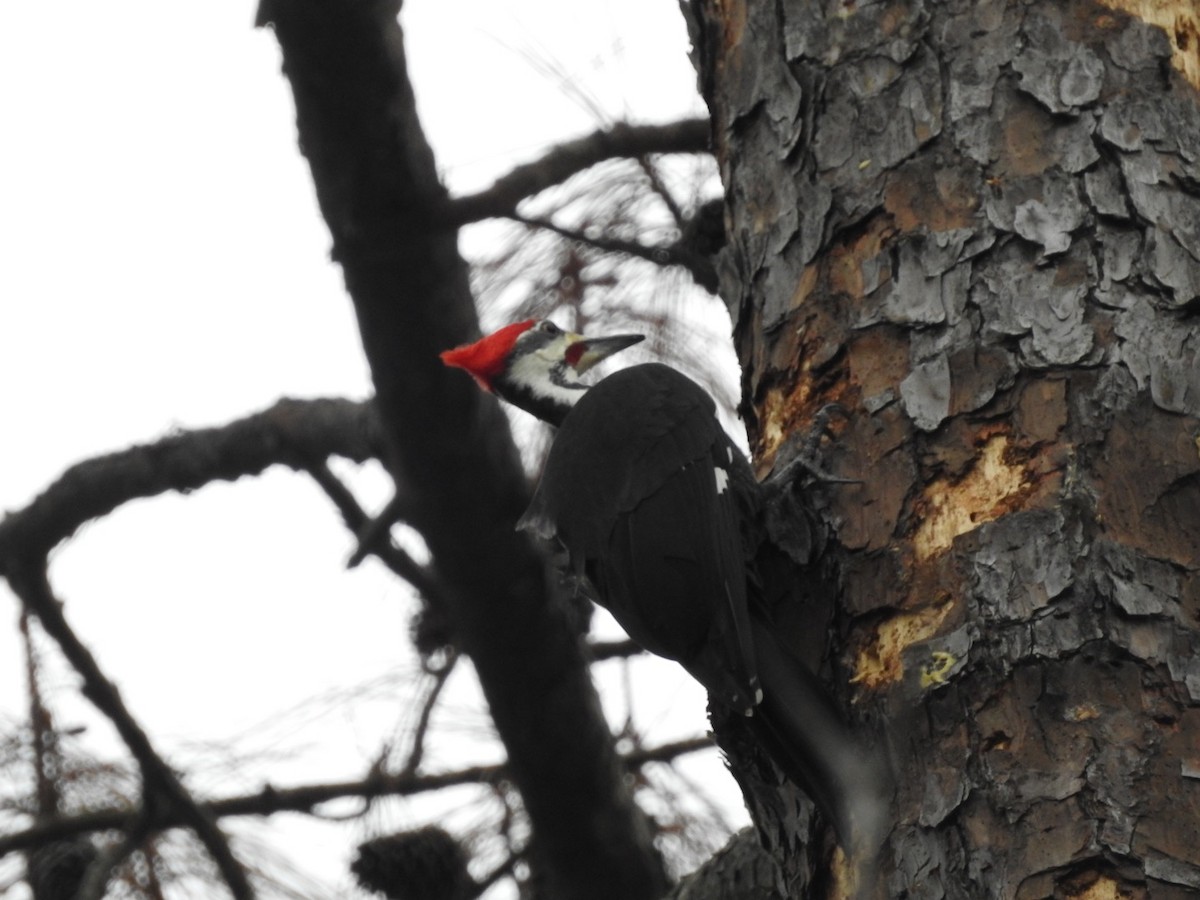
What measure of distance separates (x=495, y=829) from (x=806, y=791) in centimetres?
152

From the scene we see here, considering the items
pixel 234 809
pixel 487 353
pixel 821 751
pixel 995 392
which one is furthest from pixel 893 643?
pixel 234 809

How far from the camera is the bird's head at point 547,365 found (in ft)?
10.1

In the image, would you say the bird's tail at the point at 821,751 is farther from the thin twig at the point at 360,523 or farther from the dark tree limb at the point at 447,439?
the thin twig at the point at 360,523

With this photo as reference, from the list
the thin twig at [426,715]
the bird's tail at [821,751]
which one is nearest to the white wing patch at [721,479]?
the bird's tail at [821,751]

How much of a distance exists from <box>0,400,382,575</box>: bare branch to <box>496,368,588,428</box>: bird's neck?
37 centimetres

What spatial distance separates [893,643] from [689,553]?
306mm

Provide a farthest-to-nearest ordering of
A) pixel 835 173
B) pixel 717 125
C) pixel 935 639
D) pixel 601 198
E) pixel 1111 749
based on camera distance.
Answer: pixel 601 198 < pixel 717 125 < pixel 835 173 < pixel 935 639 < pixel 1111 749

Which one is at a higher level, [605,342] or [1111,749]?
[605,342]

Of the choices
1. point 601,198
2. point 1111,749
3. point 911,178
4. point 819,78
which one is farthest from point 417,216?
point 1111,749

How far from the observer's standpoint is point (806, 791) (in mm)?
1684

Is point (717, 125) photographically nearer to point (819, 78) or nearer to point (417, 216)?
point (819, 78)

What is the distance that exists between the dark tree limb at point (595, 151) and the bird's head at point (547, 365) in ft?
1.18

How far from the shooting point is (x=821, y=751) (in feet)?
5.48

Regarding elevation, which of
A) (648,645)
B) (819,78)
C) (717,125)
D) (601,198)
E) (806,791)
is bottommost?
(806,791)
